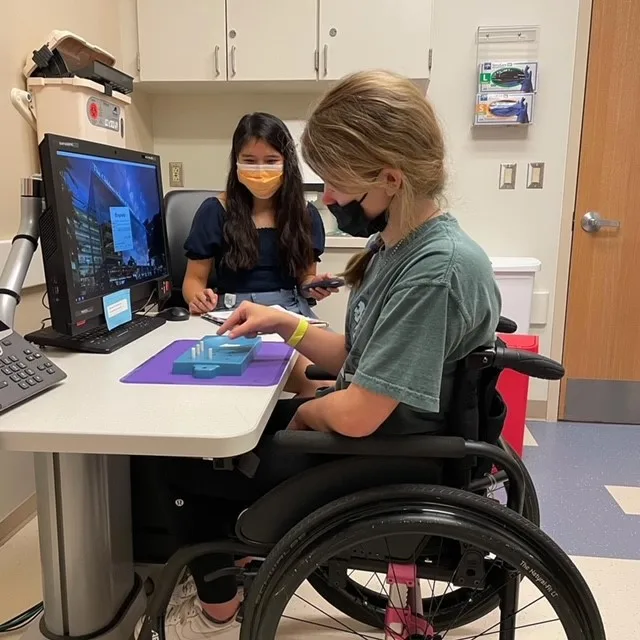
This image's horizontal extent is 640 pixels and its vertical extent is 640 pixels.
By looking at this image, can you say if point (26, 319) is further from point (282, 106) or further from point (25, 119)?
point (282, 106)

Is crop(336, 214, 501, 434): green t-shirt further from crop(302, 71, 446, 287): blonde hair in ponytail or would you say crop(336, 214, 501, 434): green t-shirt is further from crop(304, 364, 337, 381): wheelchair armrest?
crop(304, 364, 337, 381): wheelchair armrest

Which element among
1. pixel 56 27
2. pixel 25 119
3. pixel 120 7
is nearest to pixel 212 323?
pixel 25 119

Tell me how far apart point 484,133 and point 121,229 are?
1830 mm

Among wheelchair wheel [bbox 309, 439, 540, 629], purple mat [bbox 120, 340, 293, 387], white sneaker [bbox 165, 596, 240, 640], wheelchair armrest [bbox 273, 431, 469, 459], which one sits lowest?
white sneaker [bbox 165, 596, 240, 640]

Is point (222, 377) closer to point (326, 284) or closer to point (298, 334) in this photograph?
point (298, 334)

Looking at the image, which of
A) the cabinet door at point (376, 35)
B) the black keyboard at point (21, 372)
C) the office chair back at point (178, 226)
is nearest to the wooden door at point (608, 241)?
the cabinet door at point (376, 35)

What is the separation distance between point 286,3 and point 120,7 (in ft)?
2.29

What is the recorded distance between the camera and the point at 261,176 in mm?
1777

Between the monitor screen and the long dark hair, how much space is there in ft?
1.05

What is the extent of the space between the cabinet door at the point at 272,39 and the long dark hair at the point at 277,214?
733 millimetres

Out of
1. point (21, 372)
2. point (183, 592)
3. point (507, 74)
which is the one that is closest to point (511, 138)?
point (507, 74)

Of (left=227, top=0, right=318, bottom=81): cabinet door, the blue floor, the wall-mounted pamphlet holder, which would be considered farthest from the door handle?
(left=227, top=0, right=318, bottom=81): cabinet door

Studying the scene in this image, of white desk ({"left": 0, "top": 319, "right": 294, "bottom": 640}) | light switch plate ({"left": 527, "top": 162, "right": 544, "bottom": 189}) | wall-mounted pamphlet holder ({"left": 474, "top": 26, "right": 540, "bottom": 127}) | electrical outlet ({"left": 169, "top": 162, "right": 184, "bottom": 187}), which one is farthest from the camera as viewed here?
electrical outlet ({"left": 169, "top": 162, "right": 184, "bottom": 187})

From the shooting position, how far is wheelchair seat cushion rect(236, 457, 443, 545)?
2.92 feet
